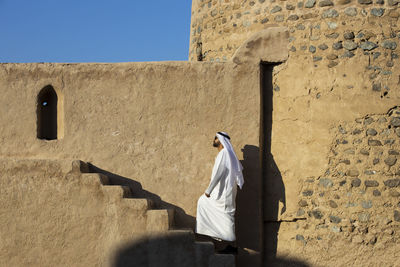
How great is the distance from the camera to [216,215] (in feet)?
20.7

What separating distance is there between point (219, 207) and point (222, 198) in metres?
0.10

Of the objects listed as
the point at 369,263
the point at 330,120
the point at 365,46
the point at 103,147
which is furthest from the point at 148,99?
the point at 369,263

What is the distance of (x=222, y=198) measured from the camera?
6.30 metres

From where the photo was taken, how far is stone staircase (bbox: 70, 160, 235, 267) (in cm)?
608

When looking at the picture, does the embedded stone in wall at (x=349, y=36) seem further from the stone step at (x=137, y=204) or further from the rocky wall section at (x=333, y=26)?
the stone step at (x=137, y=204)

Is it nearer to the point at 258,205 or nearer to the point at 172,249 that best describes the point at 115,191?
the point at 172,249

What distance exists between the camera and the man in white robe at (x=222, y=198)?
6.28 metres

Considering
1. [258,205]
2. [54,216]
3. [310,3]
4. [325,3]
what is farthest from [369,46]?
[54,216]

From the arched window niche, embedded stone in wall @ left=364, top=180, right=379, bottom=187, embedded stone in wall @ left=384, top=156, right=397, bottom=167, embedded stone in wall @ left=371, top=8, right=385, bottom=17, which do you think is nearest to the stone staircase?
the arched window niche

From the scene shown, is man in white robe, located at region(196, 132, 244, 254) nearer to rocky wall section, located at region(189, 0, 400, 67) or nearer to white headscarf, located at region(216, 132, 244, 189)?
white headscarf, located at region(216, 132, 244, 189)

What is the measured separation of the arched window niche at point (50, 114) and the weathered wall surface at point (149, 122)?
88mm

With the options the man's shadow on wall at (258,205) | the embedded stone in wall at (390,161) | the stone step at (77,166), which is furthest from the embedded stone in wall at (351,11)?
the stone step at (77,166)

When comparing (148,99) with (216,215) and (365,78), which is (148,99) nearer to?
(216,215)

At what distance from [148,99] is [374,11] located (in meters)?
2.63
